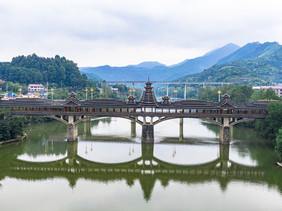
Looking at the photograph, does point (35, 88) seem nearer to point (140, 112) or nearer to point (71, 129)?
point (71, 129)

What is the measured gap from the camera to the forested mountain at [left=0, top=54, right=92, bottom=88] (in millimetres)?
132375

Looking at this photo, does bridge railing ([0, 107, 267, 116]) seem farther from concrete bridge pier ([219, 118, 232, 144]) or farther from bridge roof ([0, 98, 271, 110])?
concrete bridge pier ([219, 118, 232, 144])

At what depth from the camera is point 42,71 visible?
144875mm

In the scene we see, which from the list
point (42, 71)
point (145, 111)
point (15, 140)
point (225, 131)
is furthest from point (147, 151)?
point (42, 71)

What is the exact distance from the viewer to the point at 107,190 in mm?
29828

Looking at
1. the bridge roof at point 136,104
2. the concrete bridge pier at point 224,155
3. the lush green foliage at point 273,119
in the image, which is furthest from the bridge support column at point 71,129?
the lush green foliage at point 273,119

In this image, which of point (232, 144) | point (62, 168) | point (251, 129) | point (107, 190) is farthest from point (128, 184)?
point (251, 129)

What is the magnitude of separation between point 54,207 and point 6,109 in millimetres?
29982

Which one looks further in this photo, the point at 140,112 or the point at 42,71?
the point at 42,71

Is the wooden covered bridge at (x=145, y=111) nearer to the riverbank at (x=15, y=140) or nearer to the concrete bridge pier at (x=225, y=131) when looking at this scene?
the concrete bridge pier at (x=225, y=131)

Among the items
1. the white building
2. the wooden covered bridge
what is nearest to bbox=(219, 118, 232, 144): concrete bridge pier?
the wooden covered bridge

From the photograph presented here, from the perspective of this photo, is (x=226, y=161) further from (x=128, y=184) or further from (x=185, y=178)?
(x=128, y=184)

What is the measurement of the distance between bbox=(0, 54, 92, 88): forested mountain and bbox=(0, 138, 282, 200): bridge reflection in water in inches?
3876

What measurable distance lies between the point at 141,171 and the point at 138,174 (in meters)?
1.31
